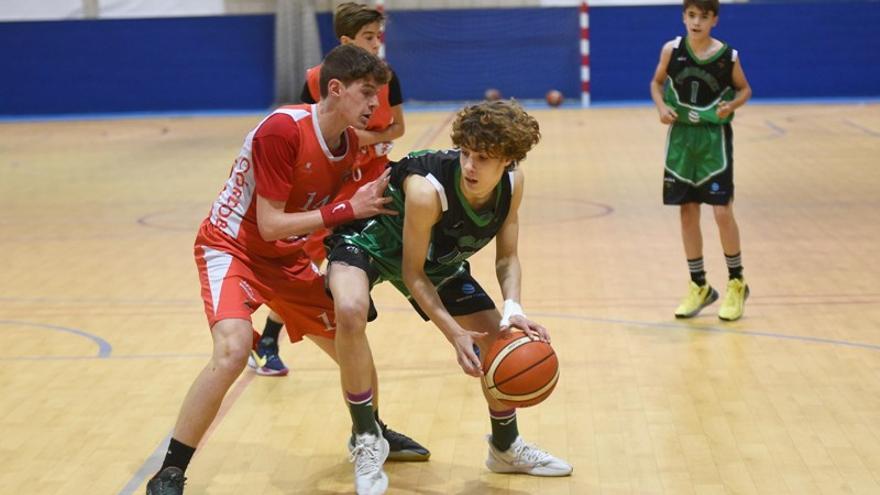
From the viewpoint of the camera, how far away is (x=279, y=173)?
4.27 metres

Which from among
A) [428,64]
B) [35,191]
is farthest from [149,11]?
[35,191]

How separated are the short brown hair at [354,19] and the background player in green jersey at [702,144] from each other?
1766mm

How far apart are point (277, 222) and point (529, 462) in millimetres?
1239

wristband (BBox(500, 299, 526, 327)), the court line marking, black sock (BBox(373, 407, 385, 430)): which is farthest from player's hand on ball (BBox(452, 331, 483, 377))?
the court line marking

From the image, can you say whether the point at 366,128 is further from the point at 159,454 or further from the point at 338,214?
the point at 159,454

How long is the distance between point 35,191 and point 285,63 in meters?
8.66

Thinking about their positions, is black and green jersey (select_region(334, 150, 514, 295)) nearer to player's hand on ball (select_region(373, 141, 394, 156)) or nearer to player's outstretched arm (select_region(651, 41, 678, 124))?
player's hand on ball (select_region(373, 141, 394, 156))

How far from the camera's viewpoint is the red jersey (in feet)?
14.0

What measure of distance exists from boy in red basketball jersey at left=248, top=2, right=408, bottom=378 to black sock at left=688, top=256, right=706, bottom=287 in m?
1.90

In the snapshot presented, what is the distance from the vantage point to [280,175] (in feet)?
14.0

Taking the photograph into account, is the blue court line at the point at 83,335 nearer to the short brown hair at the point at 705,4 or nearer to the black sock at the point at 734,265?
the black sock at the point at 734,265

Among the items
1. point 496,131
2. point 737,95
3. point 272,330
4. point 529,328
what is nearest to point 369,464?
point 529,328

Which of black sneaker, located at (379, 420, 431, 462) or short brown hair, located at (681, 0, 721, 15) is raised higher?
short brown hair, located at (681, 0, 721, 15)

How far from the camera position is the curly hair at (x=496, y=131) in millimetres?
3883
